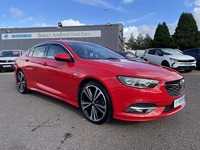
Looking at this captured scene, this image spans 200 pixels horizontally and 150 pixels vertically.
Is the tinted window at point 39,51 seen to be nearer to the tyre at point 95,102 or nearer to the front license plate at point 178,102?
the tyre at point 95,102

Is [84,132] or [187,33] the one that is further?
[187,33]

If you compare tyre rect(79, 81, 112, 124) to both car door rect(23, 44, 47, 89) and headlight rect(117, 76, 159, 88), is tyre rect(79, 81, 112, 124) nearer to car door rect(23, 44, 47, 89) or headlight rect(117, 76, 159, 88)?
headlight rect(117, 76, 159, 88)

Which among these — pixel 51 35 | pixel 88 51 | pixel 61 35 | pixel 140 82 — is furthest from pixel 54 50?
pixel 51 35

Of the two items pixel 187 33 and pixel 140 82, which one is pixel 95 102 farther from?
pixel 187 33

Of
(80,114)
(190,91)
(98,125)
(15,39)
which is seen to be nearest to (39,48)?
(80,114)

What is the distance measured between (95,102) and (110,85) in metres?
0.53

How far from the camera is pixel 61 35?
26.7 m

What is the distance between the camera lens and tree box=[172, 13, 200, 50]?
34.1m

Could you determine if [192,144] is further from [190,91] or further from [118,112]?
[190,91]

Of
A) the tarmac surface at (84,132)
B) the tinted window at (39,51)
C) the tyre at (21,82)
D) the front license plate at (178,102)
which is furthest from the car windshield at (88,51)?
the tyre at (21,82)

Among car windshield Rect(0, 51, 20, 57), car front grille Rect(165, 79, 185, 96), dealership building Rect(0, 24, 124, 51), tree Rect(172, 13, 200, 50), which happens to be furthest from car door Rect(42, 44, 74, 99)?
tree Rect(172, 13, 200, 50)

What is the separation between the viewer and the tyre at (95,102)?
292cm

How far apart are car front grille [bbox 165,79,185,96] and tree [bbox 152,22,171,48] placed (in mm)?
38499

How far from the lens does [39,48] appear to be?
4.78 m
